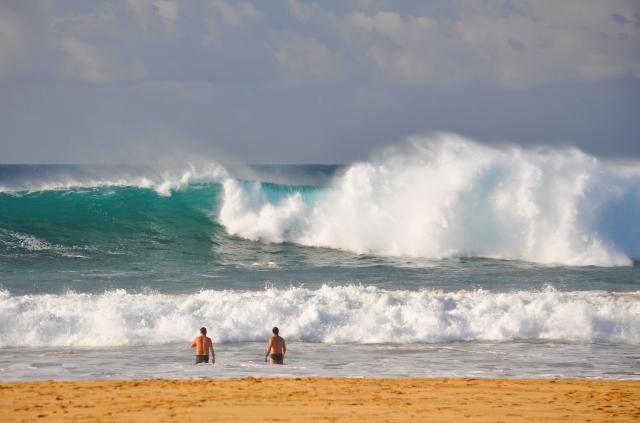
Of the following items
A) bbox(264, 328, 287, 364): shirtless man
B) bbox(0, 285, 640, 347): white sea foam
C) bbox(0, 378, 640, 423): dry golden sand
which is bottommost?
bbox(0, 378, 640, 423): dry golden sand

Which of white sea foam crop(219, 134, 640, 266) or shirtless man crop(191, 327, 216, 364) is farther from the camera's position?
white sea foam crop(219, 134, 640, 266)

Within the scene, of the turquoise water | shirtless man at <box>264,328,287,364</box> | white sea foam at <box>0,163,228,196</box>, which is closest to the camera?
shirtless man at <box>264,328,287,364</box>

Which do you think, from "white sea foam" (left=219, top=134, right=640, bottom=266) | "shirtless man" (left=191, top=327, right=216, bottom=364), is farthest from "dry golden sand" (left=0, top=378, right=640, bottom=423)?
"white sea foam" (left=219, top=134, right=640, bottom=266)

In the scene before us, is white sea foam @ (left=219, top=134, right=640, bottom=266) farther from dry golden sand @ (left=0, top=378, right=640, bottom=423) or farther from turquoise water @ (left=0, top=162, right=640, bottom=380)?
dry golden sand @ (left=0, top=378, right=640, bottom=423)

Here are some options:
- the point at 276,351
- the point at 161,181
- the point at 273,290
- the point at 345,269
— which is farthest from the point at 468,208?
the point at 276,351

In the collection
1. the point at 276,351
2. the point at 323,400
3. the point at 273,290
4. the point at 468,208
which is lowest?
the point at 323,400

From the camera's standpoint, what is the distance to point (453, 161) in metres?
26.2

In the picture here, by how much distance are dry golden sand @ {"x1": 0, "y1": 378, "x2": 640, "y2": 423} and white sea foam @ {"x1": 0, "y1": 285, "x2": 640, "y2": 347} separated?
3.72 meters

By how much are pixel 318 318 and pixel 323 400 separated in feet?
17.8

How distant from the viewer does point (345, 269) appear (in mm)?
21156

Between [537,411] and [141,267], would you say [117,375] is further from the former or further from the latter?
[141,267]

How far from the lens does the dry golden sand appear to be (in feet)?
26.7

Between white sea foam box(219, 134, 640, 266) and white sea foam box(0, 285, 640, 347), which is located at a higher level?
white sea foam box(219, 134, 640, 266)

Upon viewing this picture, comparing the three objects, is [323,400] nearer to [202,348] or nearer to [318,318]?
Answer: [202,348]
